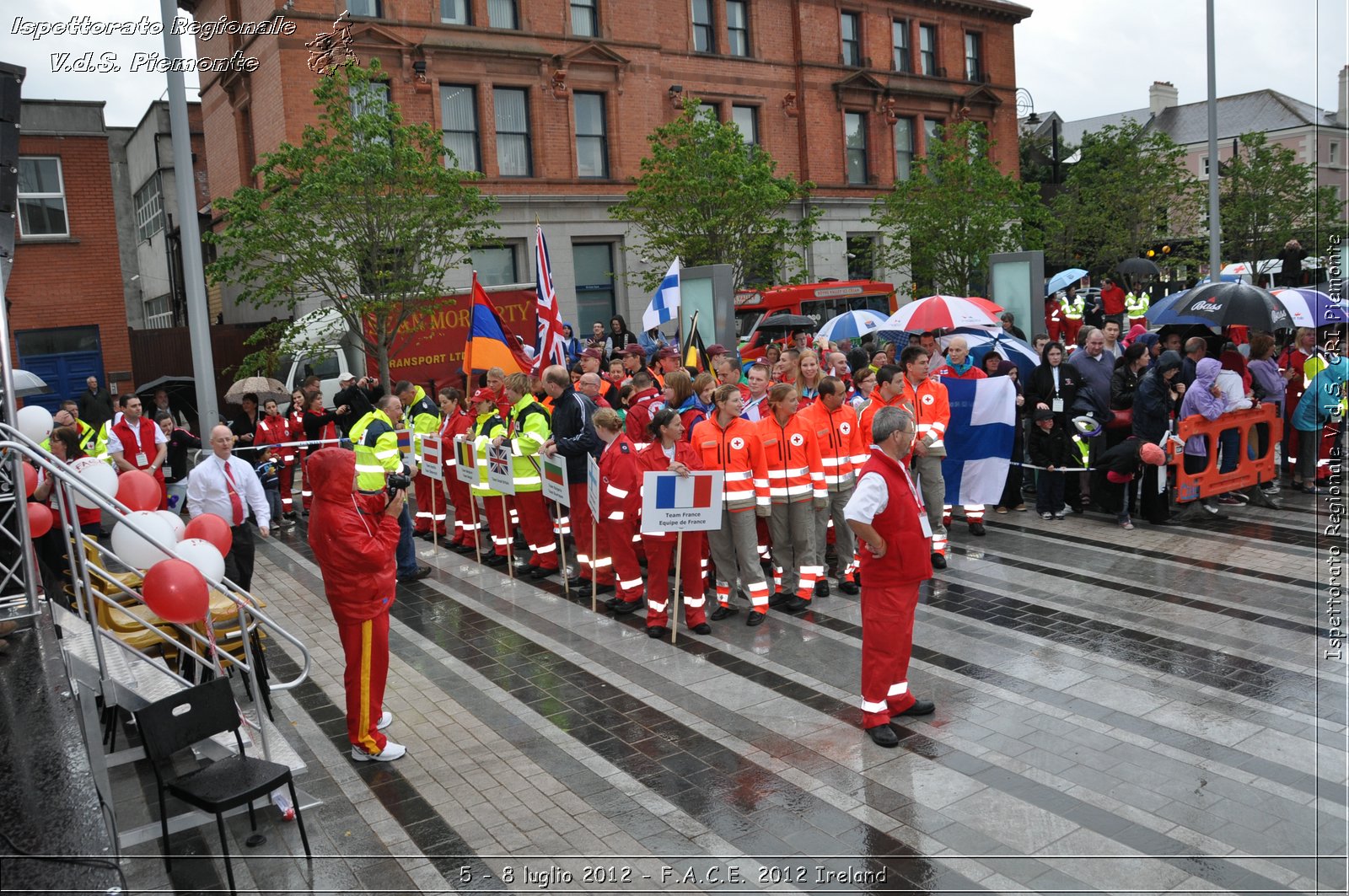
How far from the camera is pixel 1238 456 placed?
1245 centimetres

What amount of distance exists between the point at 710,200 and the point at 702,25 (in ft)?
32.2

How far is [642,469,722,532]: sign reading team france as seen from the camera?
8859mm

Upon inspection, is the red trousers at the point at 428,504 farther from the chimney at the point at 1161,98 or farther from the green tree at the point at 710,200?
the chimney at the point at 1161,98

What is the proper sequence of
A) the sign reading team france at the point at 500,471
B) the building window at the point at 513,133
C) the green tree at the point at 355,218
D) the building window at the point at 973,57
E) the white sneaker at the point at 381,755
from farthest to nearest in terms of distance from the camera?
1. the building window at the point at 973,57
2. the building window at the point at 513,133
3. the green tree at the point at 355,218
4. the sign reading team france at the point at 500,471
5. the white sneaker at the point at 381,755

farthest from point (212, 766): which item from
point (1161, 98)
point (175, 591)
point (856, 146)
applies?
point (1161, 98)

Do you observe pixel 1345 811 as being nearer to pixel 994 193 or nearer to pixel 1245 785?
pixel 1245 785

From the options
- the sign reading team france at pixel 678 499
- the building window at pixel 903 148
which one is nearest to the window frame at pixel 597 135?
the building window at pixel 903 148

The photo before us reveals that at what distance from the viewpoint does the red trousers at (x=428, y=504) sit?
13562 millimetres

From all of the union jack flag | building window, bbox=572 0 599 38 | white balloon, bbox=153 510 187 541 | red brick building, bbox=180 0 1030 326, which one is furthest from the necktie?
building window, bbox=572 0 599 38

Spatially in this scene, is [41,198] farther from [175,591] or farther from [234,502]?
[175,591]

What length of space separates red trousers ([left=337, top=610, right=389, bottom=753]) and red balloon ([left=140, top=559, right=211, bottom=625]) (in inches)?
42.9

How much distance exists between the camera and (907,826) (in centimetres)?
574

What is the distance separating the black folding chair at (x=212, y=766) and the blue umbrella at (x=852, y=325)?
43.9ft

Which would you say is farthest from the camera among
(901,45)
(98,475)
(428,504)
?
(901,45)
